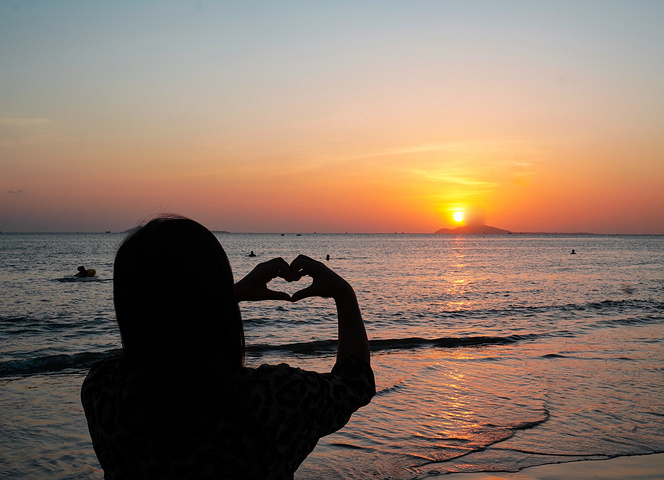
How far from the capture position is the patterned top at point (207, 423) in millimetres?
1581

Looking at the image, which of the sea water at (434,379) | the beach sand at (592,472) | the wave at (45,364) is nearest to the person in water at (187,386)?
the sea water at (434,379)

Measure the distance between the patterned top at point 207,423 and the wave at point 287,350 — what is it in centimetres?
1144

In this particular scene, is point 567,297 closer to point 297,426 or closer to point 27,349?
point 27,349

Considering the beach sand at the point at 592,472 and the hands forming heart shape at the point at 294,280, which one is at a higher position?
the hands forming heart shape at the point at 294,280

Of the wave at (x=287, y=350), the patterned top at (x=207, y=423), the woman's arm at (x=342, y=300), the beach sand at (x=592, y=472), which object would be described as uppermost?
the woman's arm at (x=342, y=300)

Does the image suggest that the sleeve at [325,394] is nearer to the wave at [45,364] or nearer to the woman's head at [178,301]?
the woman's head at [178,301]

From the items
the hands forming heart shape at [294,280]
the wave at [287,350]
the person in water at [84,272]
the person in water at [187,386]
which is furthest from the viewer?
the person in water at [84,272]

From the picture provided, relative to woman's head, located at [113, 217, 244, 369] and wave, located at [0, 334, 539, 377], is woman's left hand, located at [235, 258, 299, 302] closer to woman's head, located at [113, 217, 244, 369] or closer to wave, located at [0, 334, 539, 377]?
woman's head, located at [113, 217, 244, 369]

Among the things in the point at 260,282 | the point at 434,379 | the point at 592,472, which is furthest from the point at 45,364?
the point at 260,282

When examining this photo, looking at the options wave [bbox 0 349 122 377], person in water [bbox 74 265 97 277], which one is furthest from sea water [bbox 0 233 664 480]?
person in water [bbox 74 265 97 277]

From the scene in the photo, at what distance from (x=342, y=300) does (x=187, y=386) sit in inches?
22.3

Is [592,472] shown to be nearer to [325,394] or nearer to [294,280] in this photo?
[325,394]

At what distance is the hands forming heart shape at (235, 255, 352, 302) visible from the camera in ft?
5.99

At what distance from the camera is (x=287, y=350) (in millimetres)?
14375
